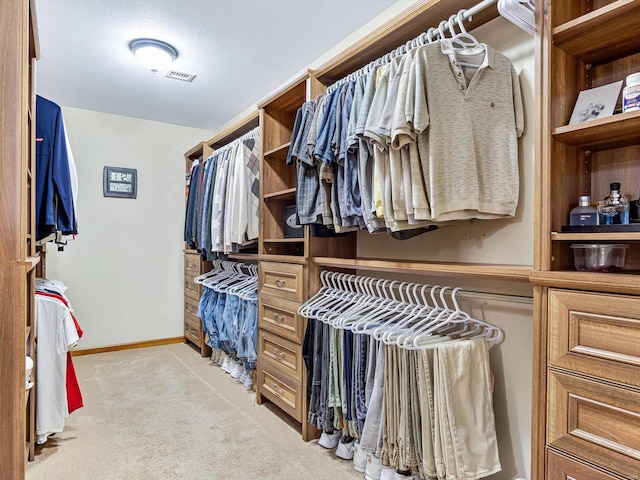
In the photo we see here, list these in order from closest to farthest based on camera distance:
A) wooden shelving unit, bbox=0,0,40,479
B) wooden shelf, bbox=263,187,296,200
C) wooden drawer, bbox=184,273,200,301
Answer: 1. wooden shelving unit, bbox=0,0,40,479
2. wooden shelf, bbox=263,187,296,200
3. wooden drawer, bbox=184,273,200,301

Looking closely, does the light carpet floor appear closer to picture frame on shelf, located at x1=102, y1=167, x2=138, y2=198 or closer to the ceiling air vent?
picture frame on shelf, located at x1=102, y1=167, x2=138, y2=198

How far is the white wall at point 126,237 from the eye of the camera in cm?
386

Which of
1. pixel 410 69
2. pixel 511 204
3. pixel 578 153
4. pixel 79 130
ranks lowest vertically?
pixel 511 204

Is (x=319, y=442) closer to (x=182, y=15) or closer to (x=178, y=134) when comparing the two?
(x=182, y=15)

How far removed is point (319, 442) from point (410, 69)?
188cm

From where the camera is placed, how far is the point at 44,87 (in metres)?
3.31

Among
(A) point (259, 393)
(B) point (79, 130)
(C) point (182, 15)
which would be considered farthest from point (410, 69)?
(B) point (79, 130)

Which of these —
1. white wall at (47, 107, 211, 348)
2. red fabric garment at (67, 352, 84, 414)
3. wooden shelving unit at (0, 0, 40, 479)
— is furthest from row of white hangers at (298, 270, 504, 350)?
white wall at (47, 107, 211, 348)

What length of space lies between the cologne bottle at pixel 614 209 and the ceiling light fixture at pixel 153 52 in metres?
2.61

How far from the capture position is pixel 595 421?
3.46ft

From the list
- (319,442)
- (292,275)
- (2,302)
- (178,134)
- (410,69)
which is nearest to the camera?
(2,302)

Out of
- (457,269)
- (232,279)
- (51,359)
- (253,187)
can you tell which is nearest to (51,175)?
(51,359)

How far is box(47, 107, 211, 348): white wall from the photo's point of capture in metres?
3.86

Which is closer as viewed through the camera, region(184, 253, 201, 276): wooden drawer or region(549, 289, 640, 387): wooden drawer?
region(549, 289, 640, 387): wooden drawer
